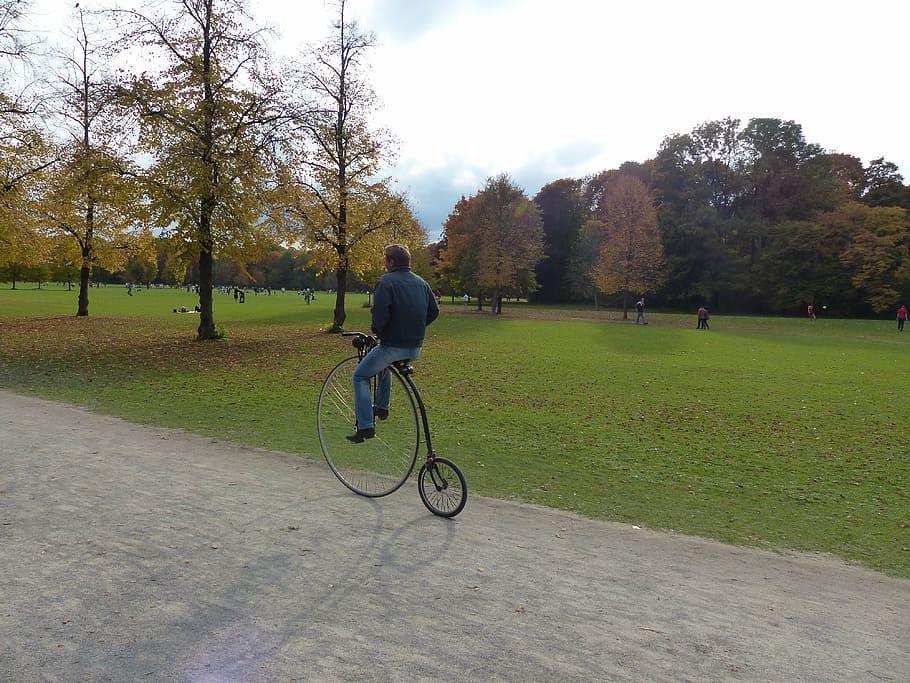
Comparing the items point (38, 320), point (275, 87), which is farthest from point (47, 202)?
point (275, 87)

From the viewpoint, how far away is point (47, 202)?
2766cm

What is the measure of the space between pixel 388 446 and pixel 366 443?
1.42ft

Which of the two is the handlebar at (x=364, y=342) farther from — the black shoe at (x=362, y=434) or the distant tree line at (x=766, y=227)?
the distant tree line at (x=766, y=227)

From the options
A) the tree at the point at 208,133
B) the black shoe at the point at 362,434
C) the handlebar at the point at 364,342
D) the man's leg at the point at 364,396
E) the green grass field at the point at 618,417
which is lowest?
the green grass field at the point at 618,417

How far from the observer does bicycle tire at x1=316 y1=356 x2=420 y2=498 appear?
5.60 meters

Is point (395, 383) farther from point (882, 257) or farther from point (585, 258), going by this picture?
point (585, 258)

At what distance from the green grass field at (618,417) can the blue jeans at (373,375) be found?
1583 millimetres

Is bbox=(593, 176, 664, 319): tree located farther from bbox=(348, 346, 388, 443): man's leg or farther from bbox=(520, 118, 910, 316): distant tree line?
bbox=(348, 346, 388, 443): man's leg

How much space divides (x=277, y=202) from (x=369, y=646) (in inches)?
857

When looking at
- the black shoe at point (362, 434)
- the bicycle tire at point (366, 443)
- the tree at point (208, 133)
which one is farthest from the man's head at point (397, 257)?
the tree at point (208, 133)

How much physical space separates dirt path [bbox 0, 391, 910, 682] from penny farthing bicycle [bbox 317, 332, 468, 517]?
253 millimetres

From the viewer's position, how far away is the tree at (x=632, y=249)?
48688 millimetres

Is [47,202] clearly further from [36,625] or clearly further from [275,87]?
[36,625]

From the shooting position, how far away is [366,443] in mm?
7117
